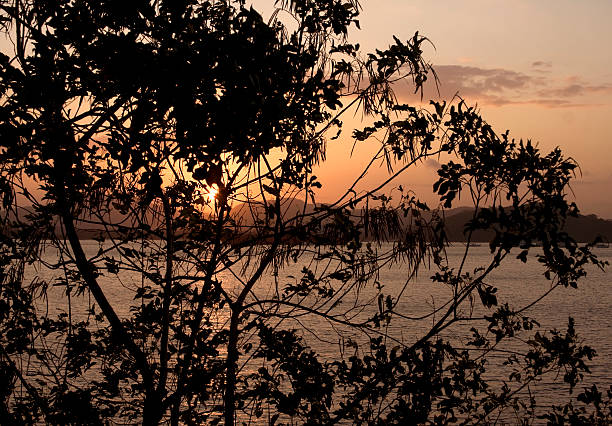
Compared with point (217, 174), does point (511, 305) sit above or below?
below

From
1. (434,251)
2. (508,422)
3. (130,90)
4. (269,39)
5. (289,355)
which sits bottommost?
(508,422)

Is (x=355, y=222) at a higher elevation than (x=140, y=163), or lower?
lower

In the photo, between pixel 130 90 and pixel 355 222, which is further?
pixel 355 222

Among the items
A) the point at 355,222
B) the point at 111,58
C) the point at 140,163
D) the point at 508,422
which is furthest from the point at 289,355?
the point at 508,422

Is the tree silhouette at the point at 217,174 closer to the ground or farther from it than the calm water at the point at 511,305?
farther from it

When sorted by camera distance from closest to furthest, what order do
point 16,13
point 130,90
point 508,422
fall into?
point 130,90, point 16,13, point 508,422

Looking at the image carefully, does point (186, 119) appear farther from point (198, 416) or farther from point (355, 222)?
point (198, 416)

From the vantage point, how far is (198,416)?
6.40m

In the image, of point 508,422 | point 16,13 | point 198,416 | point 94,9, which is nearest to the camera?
point 94,9

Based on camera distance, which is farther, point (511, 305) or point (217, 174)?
point (511, 305)

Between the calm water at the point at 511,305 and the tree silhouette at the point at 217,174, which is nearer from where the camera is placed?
the tree silhouette at the point at 217,174

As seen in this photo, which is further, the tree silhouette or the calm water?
the calm water

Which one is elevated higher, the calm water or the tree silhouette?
the tree silhouette

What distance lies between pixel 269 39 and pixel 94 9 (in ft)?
4.24
